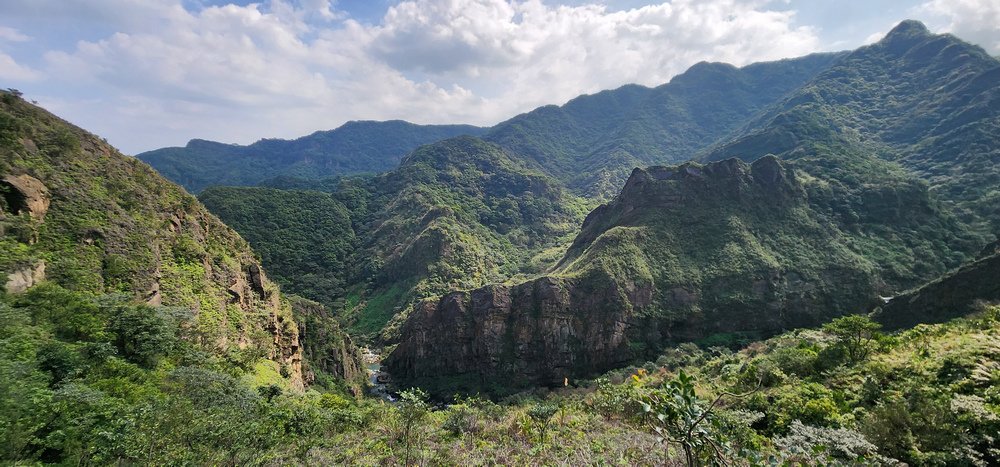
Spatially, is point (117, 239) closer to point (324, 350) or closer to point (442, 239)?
point (324, 350)

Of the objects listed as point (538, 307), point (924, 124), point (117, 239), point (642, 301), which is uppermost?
point (924, 124)

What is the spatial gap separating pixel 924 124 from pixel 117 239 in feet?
698

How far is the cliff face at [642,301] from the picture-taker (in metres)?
75.2

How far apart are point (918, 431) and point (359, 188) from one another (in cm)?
19998

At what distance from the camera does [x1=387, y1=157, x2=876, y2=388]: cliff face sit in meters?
75.2

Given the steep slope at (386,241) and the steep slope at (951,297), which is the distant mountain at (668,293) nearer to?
the steep slope at (951,297)

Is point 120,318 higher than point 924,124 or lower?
lower

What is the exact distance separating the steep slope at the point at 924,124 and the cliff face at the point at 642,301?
41426 mm

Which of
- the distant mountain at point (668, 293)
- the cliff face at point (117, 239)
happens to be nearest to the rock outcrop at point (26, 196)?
the cliff face at point (117, 239)

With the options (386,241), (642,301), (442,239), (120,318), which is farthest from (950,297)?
(386,241)

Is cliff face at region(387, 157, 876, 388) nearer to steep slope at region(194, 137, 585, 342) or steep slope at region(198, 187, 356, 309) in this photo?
steep slope at region(194, 137, 585, 342)

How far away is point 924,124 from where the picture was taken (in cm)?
14250

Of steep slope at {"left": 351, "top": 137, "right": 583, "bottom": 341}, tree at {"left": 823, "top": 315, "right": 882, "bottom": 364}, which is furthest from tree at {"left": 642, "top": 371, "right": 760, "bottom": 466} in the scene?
steep slope at {"left": 351, "top": 137, "right": 583, "bottom": 341}

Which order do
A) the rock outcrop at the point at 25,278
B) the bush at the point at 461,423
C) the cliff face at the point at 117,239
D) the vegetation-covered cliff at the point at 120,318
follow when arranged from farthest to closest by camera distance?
the cliff face at the point at 117,239
the rock outcrop at the point at 25,278
the bush at the point at 461,423
the vegetation-covered cliff at the point at 120,318
